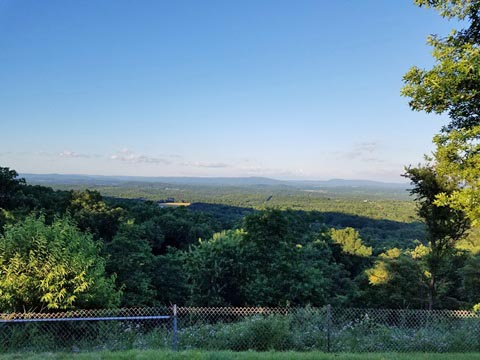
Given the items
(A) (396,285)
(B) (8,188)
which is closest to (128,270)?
A: (B) (8,188)

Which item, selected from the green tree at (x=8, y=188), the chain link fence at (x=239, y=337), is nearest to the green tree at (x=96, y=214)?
the green tree at (x=8, y=188)

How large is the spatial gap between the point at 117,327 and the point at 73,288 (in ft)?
4.71

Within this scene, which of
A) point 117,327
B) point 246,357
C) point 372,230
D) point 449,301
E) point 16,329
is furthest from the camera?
point 372,230

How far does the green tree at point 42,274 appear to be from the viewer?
6.63 meters

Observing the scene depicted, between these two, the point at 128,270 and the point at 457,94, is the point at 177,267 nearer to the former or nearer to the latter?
the point at 128,270

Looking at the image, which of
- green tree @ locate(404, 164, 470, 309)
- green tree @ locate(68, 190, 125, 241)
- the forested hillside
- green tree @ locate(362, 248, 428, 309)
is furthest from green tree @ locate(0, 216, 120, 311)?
green tree @ locate(68, 190, 125, 241)

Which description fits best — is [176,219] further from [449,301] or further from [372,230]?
[372,230]

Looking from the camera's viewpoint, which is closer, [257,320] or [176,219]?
[257,320]

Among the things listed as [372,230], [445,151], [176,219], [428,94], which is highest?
[428,94]

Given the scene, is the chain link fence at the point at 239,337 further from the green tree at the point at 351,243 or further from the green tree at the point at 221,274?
the green tree at the point at 351,243

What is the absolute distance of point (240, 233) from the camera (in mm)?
16562

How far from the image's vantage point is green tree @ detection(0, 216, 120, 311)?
663 cm

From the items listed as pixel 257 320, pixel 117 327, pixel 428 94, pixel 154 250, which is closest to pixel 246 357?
pixel 257 320

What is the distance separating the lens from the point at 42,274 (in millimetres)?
6754
